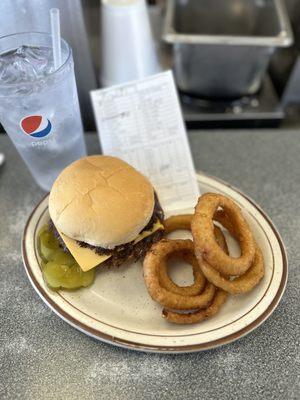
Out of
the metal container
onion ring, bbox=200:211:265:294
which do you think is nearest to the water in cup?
onion ring, bbox=200:211:265:294

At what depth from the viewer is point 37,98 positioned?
109 centimetres

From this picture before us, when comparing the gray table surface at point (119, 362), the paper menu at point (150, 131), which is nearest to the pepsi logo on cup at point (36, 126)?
the paper menu at point (150, 131)

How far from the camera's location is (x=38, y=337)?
1.04 meters

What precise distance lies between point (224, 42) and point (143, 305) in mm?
1403

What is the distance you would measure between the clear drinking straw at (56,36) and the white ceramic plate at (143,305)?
0.48 metres

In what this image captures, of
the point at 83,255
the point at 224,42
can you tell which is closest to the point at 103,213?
the point at 83,255

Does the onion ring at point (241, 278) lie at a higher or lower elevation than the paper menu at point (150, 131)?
lower

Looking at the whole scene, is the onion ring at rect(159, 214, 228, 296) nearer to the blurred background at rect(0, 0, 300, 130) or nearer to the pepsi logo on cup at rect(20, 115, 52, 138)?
the pepsi logo on cup at rect(20, 115, 52, 138)

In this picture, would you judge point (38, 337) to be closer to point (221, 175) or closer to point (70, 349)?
point (70, 349)

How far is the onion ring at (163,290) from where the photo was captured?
100cm

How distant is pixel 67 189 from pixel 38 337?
44 cm

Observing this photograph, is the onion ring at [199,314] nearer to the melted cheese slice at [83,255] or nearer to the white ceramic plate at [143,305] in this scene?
the white ceramic plate at [143,305]

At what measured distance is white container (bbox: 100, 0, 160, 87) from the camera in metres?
1.61

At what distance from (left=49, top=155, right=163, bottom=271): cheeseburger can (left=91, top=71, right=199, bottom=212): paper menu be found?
208mm
